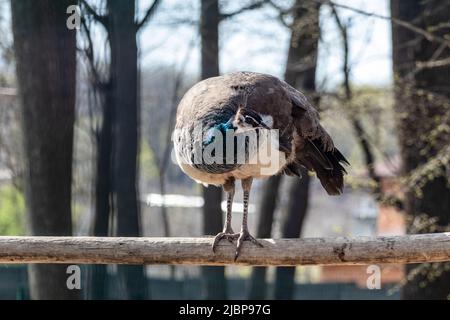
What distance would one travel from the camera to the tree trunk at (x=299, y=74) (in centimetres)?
795

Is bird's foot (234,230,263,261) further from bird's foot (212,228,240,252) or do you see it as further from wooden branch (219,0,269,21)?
wooden branch (219,0,269,21)

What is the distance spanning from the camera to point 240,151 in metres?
4.16

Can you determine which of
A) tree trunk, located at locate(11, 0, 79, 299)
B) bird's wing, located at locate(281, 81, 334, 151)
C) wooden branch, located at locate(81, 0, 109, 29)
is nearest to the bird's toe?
bird's wing, located at locate(281, 81, 334, 151)

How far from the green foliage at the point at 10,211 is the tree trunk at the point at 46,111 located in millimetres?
10218

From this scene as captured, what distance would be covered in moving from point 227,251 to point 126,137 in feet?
11.5

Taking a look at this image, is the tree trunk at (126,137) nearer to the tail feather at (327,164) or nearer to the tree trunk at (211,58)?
Answer: the tree trunk at (211,58)

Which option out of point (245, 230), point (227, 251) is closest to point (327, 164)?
point (245, 230)

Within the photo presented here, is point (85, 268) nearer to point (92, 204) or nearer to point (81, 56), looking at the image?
point (92, 204)

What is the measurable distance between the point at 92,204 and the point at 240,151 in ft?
11.5

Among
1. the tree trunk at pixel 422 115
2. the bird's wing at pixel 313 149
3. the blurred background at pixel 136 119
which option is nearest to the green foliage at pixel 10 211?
the blurred background at pixel 136 119

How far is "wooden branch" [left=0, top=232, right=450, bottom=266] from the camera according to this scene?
12.8 feet

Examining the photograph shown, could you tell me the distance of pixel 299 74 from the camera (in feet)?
31.0

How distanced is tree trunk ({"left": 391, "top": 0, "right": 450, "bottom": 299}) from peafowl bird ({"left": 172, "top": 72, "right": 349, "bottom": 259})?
8.54ft

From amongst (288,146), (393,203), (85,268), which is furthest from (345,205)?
(288,146)
